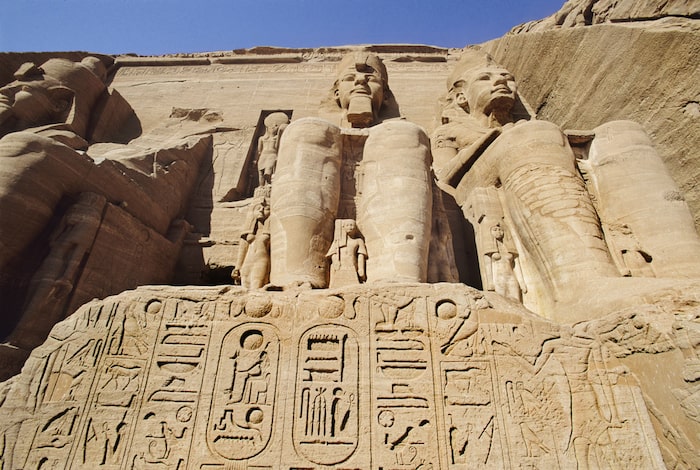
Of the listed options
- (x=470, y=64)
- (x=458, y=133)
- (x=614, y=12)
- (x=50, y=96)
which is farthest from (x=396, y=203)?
(x=50, y=96)

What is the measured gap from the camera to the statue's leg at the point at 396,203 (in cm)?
309

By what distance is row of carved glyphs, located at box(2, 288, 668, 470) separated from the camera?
2148 millimetres

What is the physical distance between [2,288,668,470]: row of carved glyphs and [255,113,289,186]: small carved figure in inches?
108

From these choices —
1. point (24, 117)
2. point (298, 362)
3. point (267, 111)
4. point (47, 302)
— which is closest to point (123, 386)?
point (298, 362)

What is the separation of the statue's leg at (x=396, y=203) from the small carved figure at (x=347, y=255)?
0.08 metres

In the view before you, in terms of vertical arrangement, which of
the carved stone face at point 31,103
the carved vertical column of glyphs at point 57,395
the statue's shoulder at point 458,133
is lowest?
the carved vertical column of glyphs at point 57,395

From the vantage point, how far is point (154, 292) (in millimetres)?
2660

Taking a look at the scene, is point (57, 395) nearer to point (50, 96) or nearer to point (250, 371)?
point (250, 371)

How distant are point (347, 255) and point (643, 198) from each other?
87.3 inches

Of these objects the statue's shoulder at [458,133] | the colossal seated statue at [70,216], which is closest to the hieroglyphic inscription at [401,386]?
the colossal seated statue at [70,216]

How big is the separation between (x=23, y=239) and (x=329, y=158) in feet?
7.52

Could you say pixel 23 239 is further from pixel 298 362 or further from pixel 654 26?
pixel 654 26

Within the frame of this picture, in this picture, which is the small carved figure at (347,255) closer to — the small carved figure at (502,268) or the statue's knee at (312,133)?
the statue's knee at (312,133)

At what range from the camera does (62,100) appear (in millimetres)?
5406
